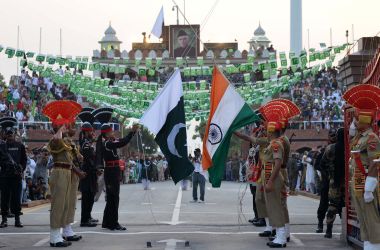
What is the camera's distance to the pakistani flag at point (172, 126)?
18.9 m

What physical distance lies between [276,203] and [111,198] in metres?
4.32

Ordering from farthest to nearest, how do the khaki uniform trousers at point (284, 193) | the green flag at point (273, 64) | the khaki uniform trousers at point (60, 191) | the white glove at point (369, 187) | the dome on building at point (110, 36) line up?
the dome on building at point (110, 36)
the green flag at point (273, 64)
the khaki uniform trousers at point (60, 191)
the khaki uniform trousers at point (284, 193)
the white glove at point (369, 187)

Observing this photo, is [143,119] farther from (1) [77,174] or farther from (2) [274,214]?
(2) [274,214]

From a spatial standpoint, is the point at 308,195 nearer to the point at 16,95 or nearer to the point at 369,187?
the point at 16,95

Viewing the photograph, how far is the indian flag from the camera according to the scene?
18.3m

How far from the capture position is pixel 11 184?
71.0 feet

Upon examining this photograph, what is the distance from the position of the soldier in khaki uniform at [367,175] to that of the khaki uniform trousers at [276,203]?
9.22ft

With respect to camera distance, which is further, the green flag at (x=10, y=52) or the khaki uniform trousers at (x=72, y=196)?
the green flag at (x=10, y=52)

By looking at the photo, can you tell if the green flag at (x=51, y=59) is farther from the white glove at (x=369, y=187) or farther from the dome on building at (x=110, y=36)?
the dome on building at (x=110, y=36)

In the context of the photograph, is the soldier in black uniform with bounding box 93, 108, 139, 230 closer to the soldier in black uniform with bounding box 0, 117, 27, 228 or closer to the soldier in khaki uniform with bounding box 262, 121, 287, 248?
the soldier in black uniform with bounding box 0, 117, 27, 228

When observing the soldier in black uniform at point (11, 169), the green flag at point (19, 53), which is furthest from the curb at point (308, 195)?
the soldier in black uniform at point (11, 169)

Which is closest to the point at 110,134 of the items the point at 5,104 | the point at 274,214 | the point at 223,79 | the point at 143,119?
the point at 143,119

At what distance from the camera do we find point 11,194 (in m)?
21.7

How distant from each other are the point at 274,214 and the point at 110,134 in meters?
4.61
